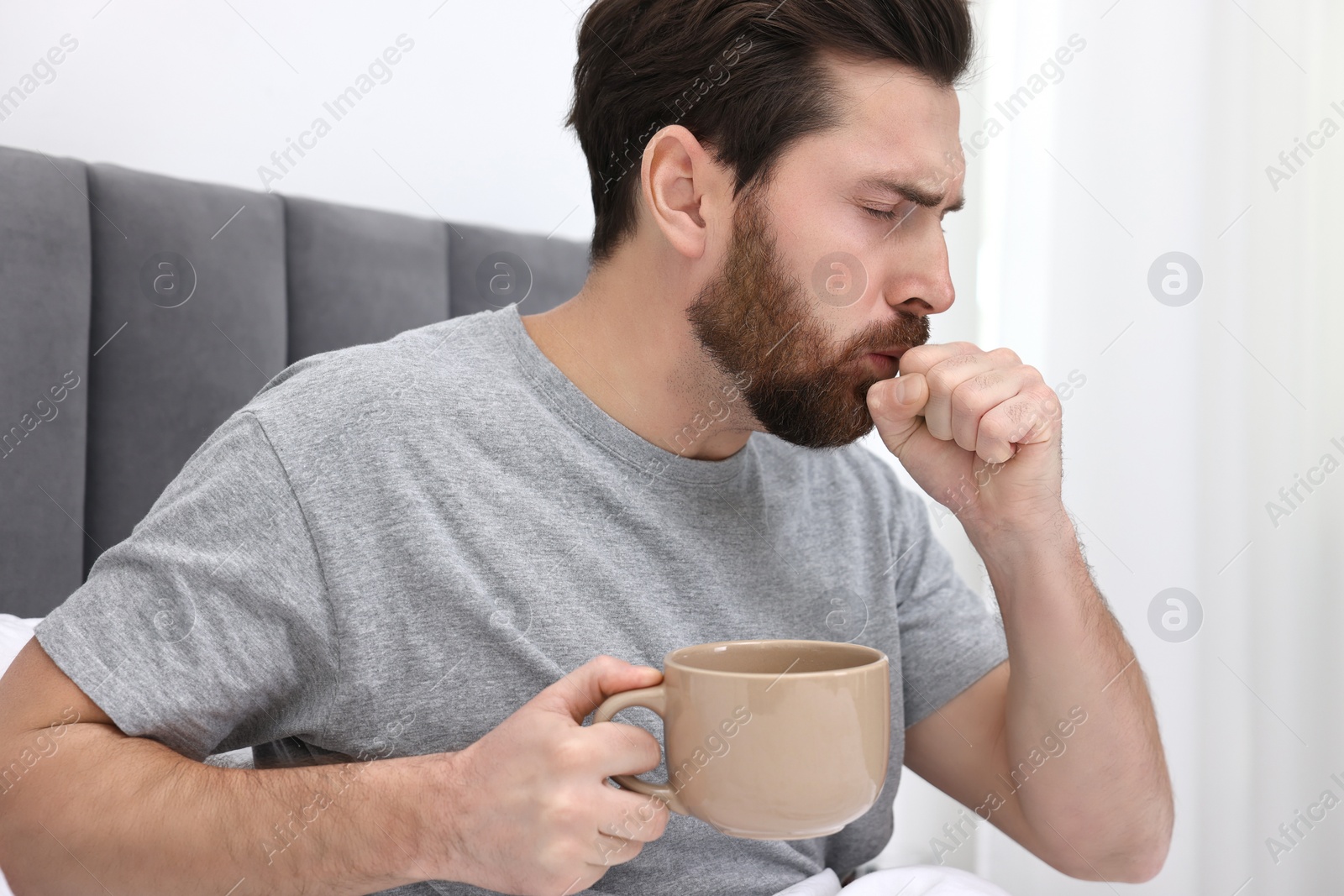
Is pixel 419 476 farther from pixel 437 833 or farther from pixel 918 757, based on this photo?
pixel 918 757

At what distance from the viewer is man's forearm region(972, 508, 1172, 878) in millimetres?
867

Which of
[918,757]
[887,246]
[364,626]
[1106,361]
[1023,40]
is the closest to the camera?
A: [364,626]

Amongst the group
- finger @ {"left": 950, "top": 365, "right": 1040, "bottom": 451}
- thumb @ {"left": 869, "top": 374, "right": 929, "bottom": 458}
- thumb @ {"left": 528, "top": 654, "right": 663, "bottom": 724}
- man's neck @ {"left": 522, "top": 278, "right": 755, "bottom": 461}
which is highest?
finger @ {"left": 950, "top": 365, "right": 1040, "bottom": 451}

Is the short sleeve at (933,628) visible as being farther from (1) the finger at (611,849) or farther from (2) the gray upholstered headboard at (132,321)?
(2) the gray upholstered headboard at (132,321)

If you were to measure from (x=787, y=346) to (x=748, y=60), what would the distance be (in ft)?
0.89

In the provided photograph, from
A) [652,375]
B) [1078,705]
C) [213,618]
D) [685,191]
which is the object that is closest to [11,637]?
[213,618]

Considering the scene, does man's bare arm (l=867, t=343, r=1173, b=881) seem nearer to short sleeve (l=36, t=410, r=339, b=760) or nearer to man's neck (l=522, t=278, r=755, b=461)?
man's neck (l=522, t=278, r=755, b=461)

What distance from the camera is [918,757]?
1.08m

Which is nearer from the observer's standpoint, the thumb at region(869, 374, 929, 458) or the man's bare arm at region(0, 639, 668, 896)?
the man's bare arm at region(0, 639, 668, 896)

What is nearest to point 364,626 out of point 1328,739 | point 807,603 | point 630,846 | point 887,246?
point 630,846

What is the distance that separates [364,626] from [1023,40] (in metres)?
1.56

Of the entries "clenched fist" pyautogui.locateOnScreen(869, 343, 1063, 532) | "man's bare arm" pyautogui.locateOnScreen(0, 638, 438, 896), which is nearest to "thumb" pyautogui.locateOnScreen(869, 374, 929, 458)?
"clenched fist" pyautogui.locateOnScreen(869, 343, 1063, 532)

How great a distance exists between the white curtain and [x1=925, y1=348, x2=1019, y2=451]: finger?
756 millimetres

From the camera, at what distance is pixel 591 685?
→ 0.60m
